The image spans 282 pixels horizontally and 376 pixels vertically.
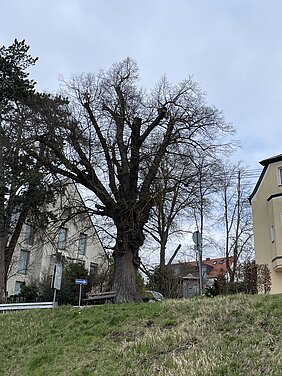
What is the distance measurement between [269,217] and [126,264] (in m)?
12.8

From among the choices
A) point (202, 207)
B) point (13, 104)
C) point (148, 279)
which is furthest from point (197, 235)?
point (148, 279)

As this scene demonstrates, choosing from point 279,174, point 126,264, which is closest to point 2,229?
point 126,264

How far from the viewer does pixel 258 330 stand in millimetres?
7863

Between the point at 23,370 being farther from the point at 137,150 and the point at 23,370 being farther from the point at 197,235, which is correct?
the point at 137,150

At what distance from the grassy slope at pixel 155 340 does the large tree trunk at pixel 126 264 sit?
3019 mm

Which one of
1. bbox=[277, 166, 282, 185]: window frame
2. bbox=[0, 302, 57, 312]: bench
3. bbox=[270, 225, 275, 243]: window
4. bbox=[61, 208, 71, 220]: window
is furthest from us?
bbox=[277, 166, 282, 185]: window frame

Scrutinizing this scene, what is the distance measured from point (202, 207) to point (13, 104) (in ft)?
35.3

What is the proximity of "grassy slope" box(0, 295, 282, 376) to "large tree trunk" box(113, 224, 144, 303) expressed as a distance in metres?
3.02

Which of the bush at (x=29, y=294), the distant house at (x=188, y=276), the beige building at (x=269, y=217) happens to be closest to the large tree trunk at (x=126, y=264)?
the beige building at (x=269, y=217)

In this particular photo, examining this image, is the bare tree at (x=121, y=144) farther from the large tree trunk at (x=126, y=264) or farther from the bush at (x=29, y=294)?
the bush at (x=29, y=294)

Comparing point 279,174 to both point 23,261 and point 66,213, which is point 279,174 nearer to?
point 66,213

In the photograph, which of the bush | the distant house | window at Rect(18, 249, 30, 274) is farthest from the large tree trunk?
window at Rect(18, 249, 30, 274)

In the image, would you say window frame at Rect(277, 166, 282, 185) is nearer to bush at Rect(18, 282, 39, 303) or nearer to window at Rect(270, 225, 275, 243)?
window at Rect(270, 225, 275, 243)

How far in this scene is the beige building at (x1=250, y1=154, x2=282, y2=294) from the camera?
24294 millimetres
